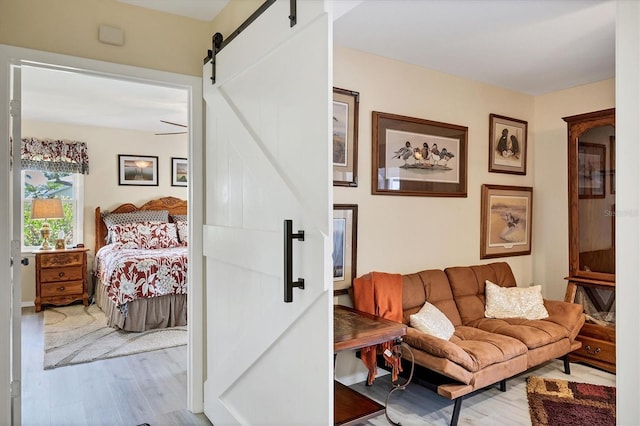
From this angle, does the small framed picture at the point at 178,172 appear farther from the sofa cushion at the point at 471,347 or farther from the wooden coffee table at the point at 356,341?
the sofa cushion at the point at 471,347

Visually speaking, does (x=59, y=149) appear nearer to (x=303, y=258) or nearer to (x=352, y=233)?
(x=352, y=233)

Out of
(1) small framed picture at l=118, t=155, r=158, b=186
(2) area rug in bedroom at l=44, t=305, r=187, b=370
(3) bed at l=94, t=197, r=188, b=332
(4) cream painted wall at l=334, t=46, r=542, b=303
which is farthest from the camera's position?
(1) small framed picture at l=118, t=155, r=158, b=186

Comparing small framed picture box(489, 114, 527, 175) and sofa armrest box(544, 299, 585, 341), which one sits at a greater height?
small framed picture box(489, 114, 527, 175)

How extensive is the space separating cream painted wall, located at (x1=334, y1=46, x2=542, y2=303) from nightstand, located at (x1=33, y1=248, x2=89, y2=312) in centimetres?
422

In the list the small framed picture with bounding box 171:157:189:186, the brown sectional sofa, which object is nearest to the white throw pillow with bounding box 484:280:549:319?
the brown sectional sofa

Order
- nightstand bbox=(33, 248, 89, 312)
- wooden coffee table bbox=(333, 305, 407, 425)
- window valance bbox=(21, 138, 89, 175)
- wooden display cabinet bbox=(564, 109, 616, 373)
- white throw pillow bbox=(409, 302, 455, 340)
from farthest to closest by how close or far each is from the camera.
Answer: window valance bbox=(21, 138, 89, 175) → nightstand bbox=(33, 248, 89, 312) → wooden display cabinet bbox=(564, 109, 616, 373) → white throw pillow bbox=(409, 302, 455, 340) → wooden coffee table bbox=(333, 305, 407, 425)

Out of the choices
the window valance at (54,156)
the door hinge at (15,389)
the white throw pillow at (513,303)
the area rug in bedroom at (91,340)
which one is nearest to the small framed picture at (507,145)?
the white throw pillow at (513,303)

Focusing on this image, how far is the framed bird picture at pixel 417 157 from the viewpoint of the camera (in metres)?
3.44

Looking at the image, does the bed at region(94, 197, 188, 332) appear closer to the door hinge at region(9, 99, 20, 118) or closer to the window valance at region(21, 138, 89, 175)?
the window valance at region(21, 138, 89, 175)

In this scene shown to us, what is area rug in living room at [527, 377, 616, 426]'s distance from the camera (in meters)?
2.71

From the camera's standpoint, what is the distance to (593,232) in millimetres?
3701

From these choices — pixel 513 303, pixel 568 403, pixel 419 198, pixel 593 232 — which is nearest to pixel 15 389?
pixel 419 198

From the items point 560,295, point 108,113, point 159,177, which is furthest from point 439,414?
point 159,177

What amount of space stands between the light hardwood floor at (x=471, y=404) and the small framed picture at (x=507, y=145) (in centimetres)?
195
